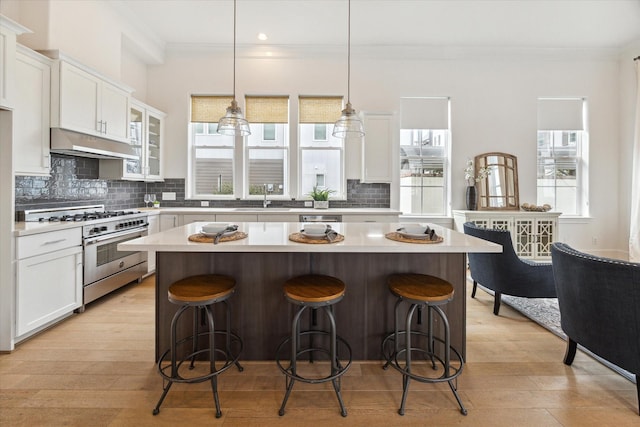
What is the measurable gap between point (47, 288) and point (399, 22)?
4.99 m

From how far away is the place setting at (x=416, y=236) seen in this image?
1.91 metres

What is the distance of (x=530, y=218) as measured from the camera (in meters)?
4.71

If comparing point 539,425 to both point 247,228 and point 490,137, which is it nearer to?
point 247,228

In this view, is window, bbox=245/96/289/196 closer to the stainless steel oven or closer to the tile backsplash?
the tile backsplash

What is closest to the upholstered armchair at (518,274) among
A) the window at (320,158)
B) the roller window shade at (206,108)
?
the window at (320,158)

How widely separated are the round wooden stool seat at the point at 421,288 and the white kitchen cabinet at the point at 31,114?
3030mm

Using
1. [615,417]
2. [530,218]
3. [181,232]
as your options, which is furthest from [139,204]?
[530,218]

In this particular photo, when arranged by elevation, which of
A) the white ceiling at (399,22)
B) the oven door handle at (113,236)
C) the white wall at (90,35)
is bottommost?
the oven door handle at (113,236)

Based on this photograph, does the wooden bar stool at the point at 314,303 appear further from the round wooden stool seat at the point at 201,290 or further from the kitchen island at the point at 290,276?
the round wooden stool seat at the point at 201,290

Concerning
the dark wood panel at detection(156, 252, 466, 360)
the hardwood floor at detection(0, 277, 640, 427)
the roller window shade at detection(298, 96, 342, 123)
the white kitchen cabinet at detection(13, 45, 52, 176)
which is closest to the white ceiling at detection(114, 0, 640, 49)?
the roller window shade at detection(298, 96, 342, 123)

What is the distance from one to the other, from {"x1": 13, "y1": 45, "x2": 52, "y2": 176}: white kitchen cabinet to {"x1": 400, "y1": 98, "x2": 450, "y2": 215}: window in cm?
457

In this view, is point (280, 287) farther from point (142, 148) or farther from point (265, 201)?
point (142, 148)

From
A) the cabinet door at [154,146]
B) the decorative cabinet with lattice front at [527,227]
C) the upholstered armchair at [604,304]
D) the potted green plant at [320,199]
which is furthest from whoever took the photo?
the potted green plant at [320,199]

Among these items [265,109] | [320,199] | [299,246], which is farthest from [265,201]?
[299,246]
